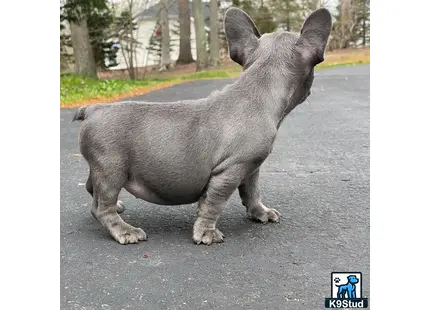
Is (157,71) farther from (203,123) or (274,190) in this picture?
(203,123)

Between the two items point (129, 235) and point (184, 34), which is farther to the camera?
point (184, 34)

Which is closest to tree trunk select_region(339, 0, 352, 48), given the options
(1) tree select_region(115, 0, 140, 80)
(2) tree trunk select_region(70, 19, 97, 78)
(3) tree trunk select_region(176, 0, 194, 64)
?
(3) tree trunk select_region(176, 0, 194, 64)

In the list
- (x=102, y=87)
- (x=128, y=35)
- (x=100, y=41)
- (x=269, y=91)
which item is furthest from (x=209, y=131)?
(x=128, y=35)

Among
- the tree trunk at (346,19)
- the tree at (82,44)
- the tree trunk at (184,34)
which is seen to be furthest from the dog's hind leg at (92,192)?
the tree trunk at (184,34)

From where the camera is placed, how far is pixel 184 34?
5207 mm

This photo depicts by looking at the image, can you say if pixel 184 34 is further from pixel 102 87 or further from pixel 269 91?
pixel 269 91

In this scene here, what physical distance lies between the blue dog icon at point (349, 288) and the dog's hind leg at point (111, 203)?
750mm

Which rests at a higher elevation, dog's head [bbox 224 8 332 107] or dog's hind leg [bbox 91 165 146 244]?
dog's head [bbox 224 8 332 107]

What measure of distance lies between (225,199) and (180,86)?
2231 millimetres

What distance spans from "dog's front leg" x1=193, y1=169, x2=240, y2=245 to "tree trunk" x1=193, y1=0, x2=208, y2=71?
6.13 feet

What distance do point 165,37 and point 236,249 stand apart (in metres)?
4.86

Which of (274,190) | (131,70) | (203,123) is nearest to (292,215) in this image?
(274,190)

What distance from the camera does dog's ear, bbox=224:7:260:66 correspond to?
1936 mm

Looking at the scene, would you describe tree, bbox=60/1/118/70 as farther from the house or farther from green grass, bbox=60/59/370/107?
green grass, bbox=60/59/370/107
